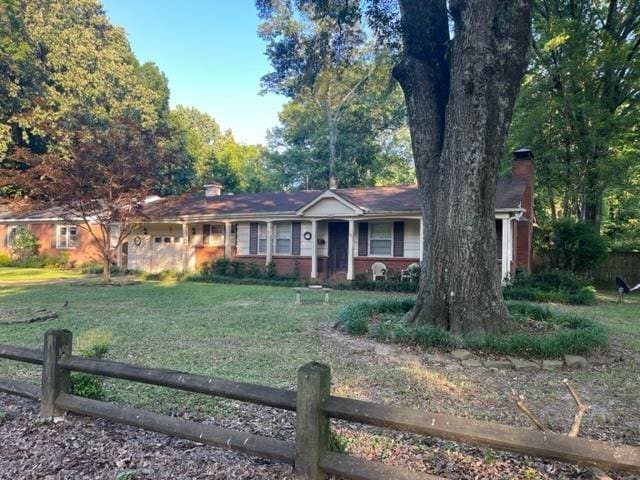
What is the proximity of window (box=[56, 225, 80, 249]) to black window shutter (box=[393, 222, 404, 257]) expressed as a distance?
1815 centimetres

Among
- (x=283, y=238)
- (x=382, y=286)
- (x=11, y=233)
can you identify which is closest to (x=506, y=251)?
(x=382, y=286)

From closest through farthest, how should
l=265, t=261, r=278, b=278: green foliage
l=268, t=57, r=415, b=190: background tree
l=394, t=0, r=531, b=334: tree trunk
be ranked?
l=394, t=0, r=531, b=334: tree trunk < l=265, t=261, r=278, b=278: green foliage < l=268, t=57, r=415, b=190: background tree

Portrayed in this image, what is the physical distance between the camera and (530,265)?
1716 cm

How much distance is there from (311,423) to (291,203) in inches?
733

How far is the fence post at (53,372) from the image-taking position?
374 centimetres

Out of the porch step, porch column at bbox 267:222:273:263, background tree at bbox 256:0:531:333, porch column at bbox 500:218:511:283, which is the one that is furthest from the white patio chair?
background tree at bbox 256:0:531:333

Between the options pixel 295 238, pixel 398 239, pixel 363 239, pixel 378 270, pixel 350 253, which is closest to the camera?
pixel 378 270

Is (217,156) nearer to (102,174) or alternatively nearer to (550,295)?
(102,174)

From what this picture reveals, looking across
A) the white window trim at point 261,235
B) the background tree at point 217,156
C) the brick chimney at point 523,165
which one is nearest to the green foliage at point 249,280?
the white window trim at point 261,235

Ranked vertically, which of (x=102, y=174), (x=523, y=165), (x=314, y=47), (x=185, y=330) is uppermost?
(x=314, y=47)

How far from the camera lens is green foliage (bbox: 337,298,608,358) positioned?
20.5 feet

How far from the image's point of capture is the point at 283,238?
19969mm

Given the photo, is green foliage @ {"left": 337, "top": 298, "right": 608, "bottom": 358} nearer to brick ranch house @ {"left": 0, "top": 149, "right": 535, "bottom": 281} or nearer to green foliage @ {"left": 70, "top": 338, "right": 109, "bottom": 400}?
green foliage @ {"left": 70, "top": 338, "right": 109, "bottom": 400}

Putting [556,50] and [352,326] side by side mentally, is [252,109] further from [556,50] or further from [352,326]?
[352,326]
